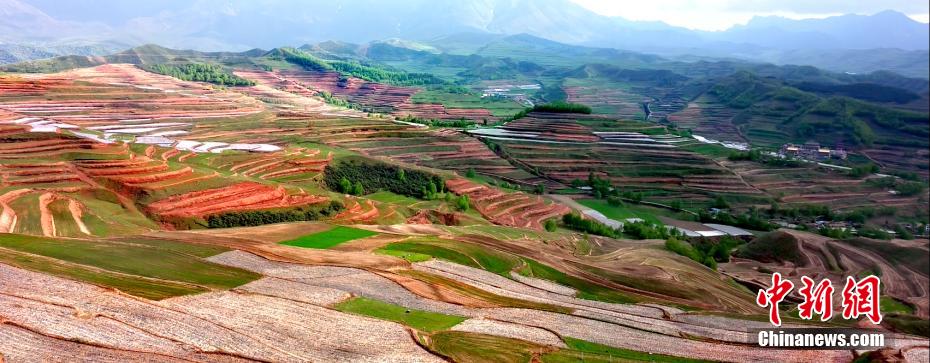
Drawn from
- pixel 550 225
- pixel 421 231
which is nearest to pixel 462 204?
pixel 550 225

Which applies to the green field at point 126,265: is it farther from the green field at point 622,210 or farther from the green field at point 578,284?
the green field at point 622,210

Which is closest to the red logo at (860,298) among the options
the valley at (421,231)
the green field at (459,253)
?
the valley at (421,231)

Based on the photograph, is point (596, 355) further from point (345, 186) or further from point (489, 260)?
point (345, 186)

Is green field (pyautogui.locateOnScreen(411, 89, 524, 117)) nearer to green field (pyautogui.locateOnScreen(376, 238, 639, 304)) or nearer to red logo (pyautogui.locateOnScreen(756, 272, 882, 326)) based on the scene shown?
green field (pyautogui.locateOnScreen(376, 238, 639, 304))

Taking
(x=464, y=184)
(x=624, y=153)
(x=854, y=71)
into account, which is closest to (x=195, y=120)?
(x=464, y=184)

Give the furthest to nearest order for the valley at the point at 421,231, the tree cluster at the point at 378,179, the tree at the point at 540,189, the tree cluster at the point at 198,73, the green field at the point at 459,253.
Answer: the tree cluster at the point at 198,73 < the tree at the point at 540,189 < the tree cluster at the point at 378,179 < the green field at the point at 459,253 < the valley at the point at 421,231

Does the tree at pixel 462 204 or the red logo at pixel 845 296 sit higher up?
the red logo at pixel 845 296
